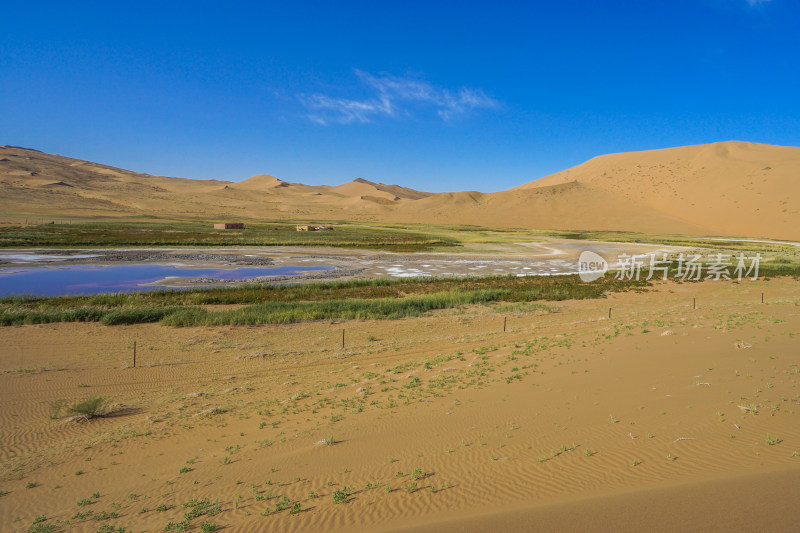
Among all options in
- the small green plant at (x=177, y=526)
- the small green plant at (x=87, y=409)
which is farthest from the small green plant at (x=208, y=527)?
the small green plant at (x=87, y=409)

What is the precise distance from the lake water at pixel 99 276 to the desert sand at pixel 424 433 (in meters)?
14.6

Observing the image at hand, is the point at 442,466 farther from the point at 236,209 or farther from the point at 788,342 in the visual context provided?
the point at 236,209

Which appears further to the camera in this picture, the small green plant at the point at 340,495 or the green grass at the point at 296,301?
the green grass at the point at 296,301

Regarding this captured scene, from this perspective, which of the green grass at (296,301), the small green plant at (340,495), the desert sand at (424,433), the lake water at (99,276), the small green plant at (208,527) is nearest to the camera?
the small green plant at (208,527)

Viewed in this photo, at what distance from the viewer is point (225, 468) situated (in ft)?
22.8

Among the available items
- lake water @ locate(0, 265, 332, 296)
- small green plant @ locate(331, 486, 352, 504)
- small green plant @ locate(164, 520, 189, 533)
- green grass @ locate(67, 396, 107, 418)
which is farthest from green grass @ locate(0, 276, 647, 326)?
small green plant @ locate(331, 486, 352, 504)

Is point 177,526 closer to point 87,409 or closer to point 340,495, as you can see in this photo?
point 340,495

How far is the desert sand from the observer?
5258 millimetres

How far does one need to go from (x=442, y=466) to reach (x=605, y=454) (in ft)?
7.92

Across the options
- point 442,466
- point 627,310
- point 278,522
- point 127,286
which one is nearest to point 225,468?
point 278,522

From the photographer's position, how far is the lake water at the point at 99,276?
28.7 meters

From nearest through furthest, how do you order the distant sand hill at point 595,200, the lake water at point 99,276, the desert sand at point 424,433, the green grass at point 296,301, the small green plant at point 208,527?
the small green plant at point 208,527 → the desert sand at point 424,433 → the green grass at point 296,301 → the lake water at point 99,276 → the distant sand hill at point 595,200

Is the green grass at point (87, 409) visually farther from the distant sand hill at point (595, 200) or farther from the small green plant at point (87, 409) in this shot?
the distant sand hill at point (595, 200)

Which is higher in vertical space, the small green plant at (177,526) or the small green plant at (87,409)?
the small green plant at (177,526)
